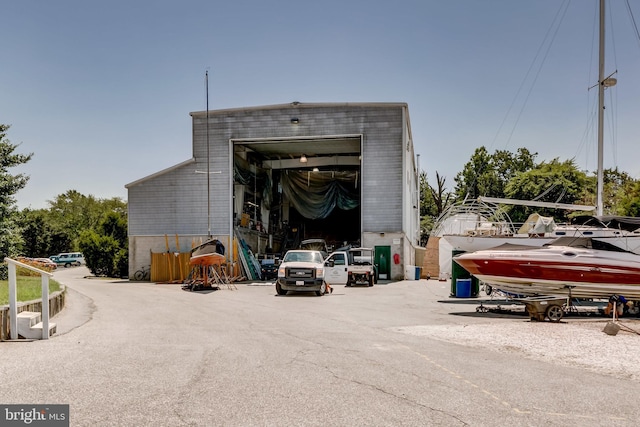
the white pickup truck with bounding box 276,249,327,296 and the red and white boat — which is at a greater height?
the red and white boat

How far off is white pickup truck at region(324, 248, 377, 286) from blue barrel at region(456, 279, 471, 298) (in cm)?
645

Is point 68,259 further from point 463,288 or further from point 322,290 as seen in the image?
point 463,288

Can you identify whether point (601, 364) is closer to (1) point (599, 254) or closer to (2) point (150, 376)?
(2) point (150, 376)

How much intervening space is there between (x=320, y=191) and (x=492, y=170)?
32.5 m

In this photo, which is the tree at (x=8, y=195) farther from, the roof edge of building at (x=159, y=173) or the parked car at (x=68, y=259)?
the parked car at (x=68, y=259)

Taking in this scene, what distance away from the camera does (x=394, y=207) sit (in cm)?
2975

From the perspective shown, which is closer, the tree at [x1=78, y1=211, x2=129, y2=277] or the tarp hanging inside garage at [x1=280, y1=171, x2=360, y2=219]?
the tree at [x1=78, y1=211, x2=129, y2=277]

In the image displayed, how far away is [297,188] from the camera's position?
41.8m

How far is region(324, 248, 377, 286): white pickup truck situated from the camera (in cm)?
2523

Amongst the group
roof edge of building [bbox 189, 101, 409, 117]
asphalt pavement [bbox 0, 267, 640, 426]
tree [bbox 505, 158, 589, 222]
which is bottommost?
asphalt pavement [bbox 0, 267, 640, 426]

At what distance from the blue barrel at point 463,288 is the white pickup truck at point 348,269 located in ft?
21.2

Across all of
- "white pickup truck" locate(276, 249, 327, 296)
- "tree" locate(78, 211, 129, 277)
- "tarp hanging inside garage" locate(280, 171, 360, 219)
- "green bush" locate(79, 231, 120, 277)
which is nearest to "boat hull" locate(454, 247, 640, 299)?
"white pickup truck" locate(276, 249, 327, 296)

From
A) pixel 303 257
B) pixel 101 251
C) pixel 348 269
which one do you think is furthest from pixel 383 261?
pixel 101 251

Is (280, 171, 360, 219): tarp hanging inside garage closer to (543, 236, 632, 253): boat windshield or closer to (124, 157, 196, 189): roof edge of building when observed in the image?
(124, 157, 196, 189): roof edge of building
